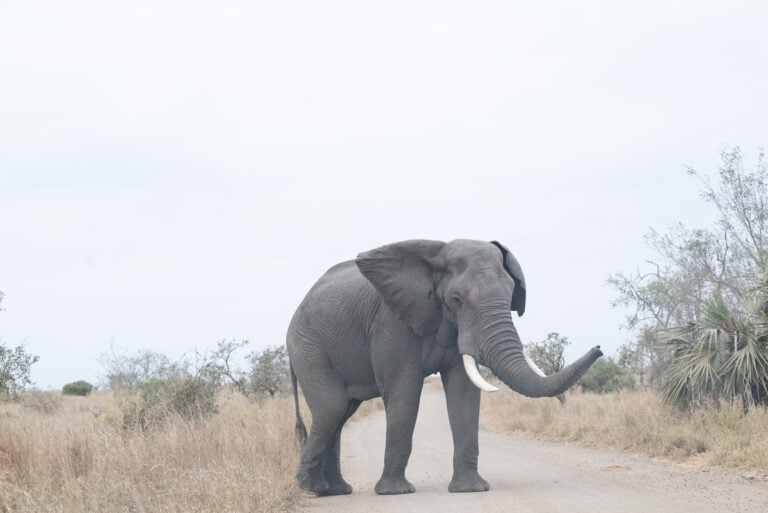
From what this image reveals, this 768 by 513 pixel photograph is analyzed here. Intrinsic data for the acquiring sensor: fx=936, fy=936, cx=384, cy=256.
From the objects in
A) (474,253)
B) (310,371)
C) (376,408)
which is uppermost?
(474,253)

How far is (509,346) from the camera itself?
33.3 ft

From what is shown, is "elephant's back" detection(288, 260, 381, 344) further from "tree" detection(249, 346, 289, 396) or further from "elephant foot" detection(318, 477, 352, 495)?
"tree" detection(249, 346, 289, 396)

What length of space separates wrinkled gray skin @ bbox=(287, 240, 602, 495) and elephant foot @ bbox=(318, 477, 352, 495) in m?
0.01

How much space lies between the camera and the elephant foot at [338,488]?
11977mm

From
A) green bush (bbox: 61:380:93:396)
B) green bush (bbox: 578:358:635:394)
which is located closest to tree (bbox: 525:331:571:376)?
green bush (bbox: 578:358:635:394)

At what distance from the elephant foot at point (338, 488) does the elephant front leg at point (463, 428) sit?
1.59 m

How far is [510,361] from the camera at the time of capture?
32.9ft

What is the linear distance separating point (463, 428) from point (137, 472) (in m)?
3.78

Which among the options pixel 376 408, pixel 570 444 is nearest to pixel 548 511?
pixel 570 444

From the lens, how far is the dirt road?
30.9 feet

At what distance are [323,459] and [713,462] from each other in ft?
17.7

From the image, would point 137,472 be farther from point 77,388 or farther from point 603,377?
point 77,388

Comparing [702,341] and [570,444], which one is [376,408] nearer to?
[570,444]

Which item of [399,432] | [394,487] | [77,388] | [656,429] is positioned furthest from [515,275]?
[77,388]
